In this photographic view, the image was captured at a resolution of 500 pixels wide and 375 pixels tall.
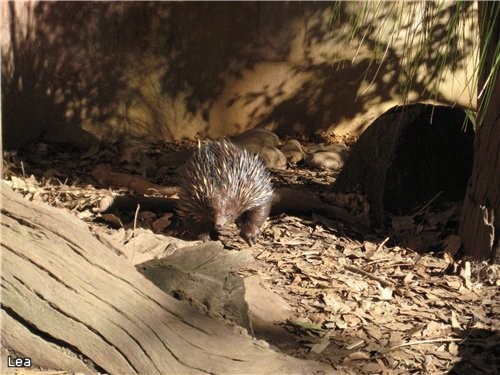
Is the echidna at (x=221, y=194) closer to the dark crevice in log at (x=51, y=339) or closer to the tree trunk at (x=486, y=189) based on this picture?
the tree trunk at (x=486, y=189)

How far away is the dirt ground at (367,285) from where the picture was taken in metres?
3.72

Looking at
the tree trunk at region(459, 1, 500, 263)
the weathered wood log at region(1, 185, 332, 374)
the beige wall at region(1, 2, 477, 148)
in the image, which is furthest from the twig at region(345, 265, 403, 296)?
the beige wall at region(1, 2, 477, 148)

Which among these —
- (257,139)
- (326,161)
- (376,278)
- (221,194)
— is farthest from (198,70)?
(376,278)

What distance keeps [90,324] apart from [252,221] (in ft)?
8.41

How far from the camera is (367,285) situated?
4500 millimetres

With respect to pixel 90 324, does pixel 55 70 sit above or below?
above

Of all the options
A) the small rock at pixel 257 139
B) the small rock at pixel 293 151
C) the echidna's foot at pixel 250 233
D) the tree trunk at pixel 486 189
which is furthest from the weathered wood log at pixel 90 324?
the small rock at pixel 293 151

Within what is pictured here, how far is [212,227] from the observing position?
5496mm

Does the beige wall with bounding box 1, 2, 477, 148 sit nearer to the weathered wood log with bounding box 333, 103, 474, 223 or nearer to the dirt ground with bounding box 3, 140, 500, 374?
the dirt ground with bounding box 3, 140, 500, 374

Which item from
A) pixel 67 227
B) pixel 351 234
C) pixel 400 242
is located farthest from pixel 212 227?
pixel 67 227

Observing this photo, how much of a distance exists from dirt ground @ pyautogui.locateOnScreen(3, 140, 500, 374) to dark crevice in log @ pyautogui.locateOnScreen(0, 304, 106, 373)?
1018mm

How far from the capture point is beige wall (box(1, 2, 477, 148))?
7430 mm

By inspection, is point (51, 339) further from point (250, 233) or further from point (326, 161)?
point (326, 161)

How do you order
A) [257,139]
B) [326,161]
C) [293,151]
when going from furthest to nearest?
1. [257,139]
2. [293,151]
3. [326,161]
